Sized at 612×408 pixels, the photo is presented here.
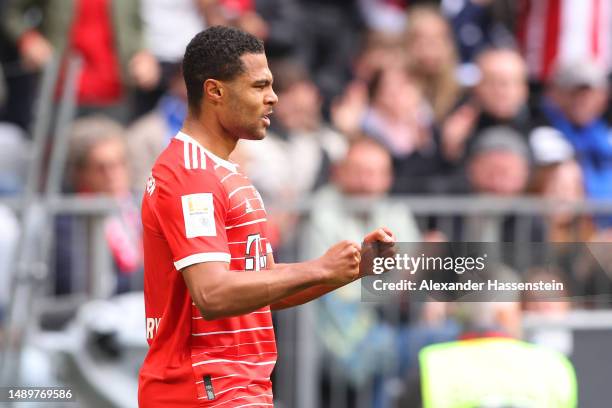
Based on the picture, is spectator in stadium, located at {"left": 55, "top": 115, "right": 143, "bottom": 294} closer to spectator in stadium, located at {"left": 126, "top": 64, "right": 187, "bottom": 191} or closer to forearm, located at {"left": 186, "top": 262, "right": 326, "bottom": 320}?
spectator in stadium, located at {"left": 126, "top": 64, "right": 187, "bottom": 191}

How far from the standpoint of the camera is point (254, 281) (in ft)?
13.6

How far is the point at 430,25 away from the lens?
431 inches

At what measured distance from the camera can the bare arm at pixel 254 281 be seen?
4121mm

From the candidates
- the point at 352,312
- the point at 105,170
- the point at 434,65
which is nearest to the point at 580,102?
the point at 434,65

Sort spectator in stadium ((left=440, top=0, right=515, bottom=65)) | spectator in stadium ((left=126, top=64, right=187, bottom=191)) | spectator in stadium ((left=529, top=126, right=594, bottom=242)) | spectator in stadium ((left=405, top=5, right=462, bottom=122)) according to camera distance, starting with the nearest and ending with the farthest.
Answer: spectator in stadium ((left=529, top=126, right=594, bottom=242))
spectator in stadium ((left=126, top=64, right=187, bottom=191))
spectator in stadium ((left=405, top=5, right=462, bottom=122))
spectator in stadium ((left=440, top=0, right=515, bottom=65))

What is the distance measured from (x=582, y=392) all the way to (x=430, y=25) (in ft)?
17.3

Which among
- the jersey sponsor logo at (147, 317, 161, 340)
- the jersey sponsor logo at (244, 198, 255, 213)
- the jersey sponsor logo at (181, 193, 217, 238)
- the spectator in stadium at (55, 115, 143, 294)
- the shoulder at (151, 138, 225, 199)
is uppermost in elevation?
the spectator in stadium at (55, 115, 143, 294)

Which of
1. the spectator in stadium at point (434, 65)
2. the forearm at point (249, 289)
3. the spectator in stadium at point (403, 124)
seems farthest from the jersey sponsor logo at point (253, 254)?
the spectator in stadium at point (434, 65)

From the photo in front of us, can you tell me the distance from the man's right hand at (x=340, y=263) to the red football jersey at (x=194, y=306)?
36cm

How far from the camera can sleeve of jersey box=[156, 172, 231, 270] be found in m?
4.21

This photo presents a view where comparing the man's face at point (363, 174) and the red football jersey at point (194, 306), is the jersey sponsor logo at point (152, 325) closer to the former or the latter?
the red football jersey at point (194, 306)

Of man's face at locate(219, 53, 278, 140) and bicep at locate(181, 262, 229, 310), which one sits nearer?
bicep at locate(181, 262, 229, 310)

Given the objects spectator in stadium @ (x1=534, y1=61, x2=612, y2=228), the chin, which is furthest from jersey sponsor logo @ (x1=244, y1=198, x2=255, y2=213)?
spectator in stadium @ (x1=534, y1=61, x2=612, y2=228)

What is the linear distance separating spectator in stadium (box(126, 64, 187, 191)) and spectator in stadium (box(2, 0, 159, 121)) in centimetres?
24
